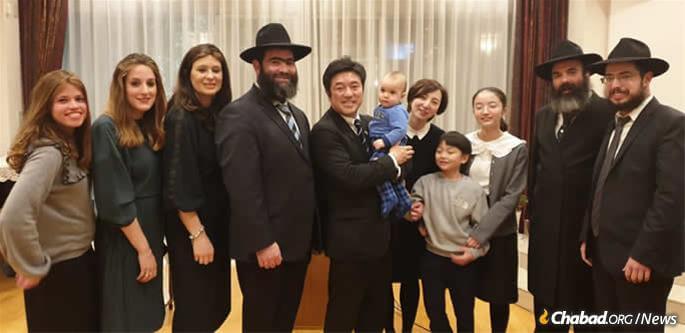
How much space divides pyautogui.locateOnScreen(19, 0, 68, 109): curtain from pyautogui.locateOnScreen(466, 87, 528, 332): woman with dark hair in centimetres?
378

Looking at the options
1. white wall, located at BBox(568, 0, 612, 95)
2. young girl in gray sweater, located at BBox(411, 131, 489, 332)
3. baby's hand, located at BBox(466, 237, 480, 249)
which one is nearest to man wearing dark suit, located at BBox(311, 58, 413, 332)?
young girl in gray sweater, located at BBox(411, 131, 489, 332)

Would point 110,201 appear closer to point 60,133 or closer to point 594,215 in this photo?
point 60,133

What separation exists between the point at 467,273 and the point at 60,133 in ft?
6.13

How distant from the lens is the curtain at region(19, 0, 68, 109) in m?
4.07

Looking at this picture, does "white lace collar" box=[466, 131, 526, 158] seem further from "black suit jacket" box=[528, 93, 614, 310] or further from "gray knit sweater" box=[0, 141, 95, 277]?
"gray knit sweater" box=[0, 141, 95, 277]

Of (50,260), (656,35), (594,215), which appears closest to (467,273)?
(594,215)

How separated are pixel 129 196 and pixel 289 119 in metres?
0.70

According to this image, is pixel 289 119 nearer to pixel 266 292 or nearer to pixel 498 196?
pixel 266 292

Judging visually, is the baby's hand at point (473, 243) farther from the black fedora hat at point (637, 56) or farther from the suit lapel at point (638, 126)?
the black fedora hat at point (637, 56)

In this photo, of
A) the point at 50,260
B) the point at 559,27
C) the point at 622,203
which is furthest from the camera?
the point at 559,27

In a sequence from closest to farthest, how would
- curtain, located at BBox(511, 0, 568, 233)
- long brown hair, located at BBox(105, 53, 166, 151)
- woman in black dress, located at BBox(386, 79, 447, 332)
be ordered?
long brown hair, located at BBox(105, 53, 166, 151), woman in black dress, located at BBox(386, 79, 447, 332), curtain, located at BBox(511, 0, 568, 233)

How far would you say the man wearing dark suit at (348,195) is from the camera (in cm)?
192

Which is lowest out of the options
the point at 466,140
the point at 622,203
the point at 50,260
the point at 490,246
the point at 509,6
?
the point at 490,246

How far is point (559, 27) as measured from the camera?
13.7 ft
